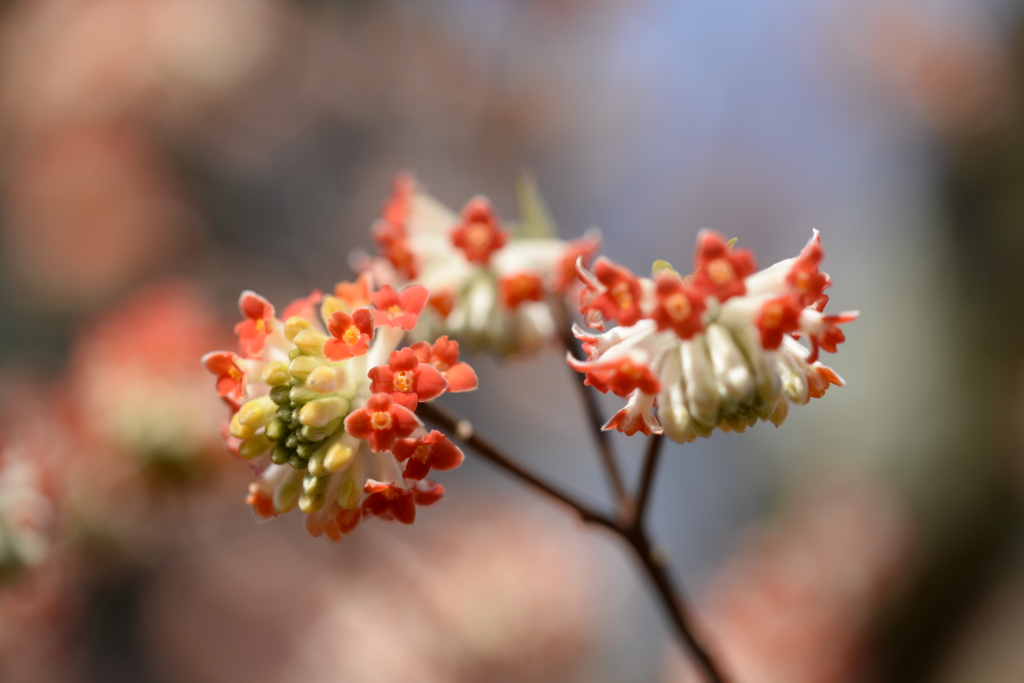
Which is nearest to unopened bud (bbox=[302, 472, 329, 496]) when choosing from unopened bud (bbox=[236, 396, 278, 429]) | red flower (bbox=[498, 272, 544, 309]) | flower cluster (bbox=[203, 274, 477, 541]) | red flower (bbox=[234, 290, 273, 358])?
flower cluster (bbox=[203, 274, 477, 541])

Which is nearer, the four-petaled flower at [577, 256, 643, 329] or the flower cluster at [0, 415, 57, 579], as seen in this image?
the four-petaled flower at [577, 256, 643, 329]

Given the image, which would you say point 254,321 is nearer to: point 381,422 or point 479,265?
point 381,422

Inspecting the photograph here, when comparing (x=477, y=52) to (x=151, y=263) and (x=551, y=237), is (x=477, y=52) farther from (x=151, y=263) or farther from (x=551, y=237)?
(x=551, y=237)

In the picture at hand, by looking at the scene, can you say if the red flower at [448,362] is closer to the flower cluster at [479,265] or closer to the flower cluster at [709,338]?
the flower cluster at [709,338]

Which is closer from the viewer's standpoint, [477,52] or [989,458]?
[989,458]

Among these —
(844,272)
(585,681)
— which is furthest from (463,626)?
(844,272)

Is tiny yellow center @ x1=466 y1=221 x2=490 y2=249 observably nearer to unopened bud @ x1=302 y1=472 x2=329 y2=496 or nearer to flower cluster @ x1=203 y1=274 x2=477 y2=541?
flower cluster @ x1=203 y1=274 x2=477 y2=541

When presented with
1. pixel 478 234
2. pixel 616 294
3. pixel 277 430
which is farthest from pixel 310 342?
pixel 478 234
